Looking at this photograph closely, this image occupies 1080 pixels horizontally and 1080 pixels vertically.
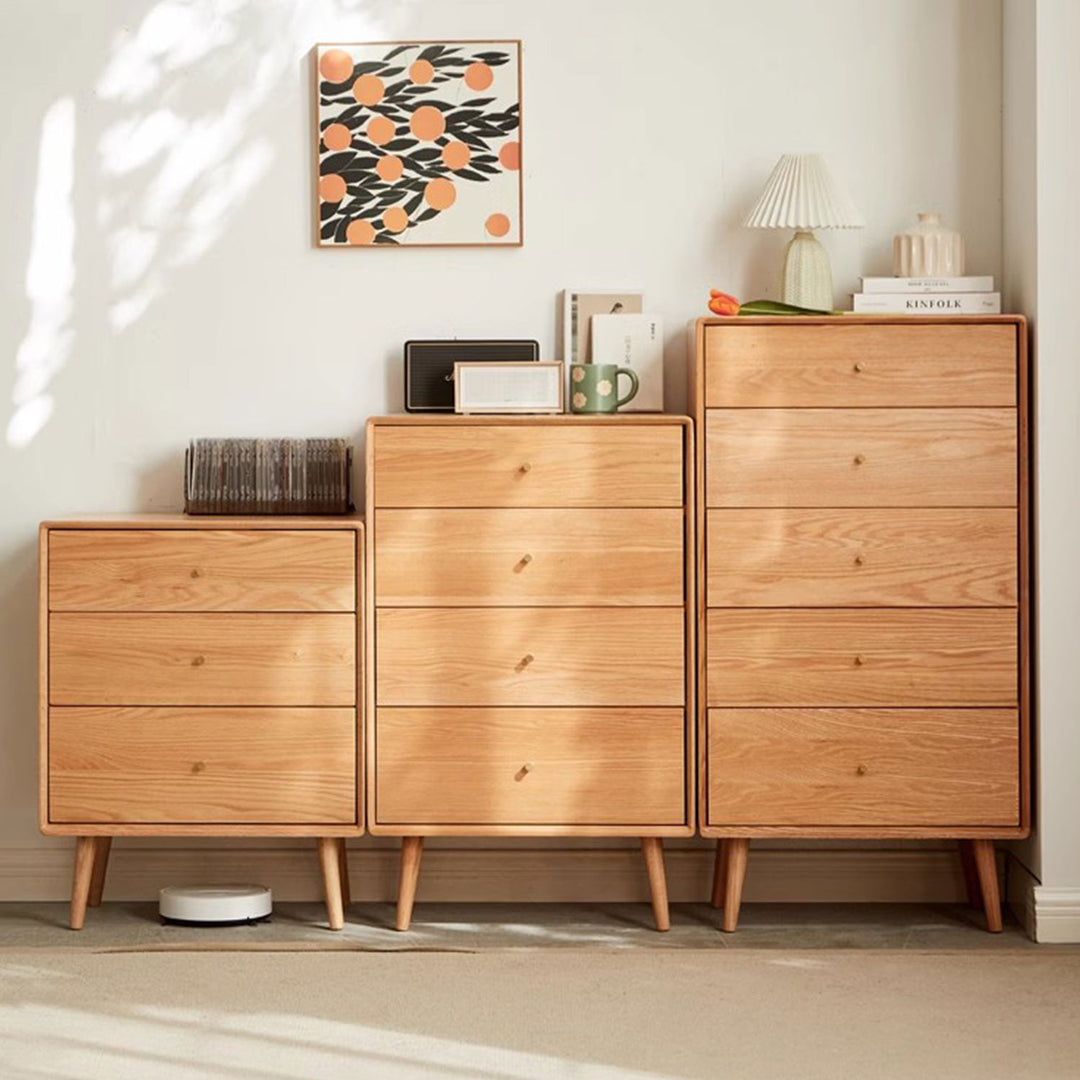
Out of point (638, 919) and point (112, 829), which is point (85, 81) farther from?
point (638, 919)

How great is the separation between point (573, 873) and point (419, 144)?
1.60 meters

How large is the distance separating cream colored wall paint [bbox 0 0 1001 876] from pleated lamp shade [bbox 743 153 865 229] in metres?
0.13

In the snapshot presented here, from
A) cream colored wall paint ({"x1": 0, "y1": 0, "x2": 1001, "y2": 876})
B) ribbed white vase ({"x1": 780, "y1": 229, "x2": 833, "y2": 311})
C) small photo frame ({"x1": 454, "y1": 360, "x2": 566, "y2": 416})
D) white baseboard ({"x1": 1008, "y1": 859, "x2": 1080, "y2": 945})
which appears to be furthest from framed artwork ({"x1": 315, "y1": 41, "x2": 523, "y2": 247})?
white baseboard ({"x1": 1008, "y1": 859, "x2": 1080, "y2": 945})

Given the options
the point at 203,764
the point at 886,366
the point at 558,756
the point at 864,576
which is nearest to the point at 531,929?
the point at 558,756

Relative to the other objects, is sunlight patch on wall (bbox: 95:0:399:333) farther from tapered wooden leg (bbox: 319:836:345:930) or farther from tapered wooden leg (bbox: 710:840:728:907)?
tapered wooden leg (bbox: 710:840:728:907)

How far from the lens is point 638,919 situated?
11.4 feet

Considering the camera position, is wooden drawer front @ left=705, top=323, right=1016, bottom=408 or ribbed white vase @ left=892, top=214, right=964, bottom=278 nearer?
wooden drawer front @ left=705, top=323, right=1016, bottom=408

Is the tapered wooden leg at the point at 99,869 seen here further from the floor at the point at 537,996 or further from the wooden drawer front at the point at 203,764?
the wooden drawer front at the point at 203,764

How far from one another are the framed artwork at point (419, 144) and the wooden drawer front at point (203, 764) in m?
1.06

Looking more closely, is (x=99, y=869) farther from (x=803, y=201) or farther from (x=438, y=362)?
(x=803, y=201)

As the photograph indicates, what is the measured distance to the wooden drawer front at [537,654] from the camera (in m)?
3.27

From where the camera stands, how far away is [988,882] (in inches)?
132

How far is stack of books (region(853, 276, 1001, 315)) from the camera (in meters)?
3.40

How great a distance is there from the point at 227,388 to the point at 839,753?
1.51m
